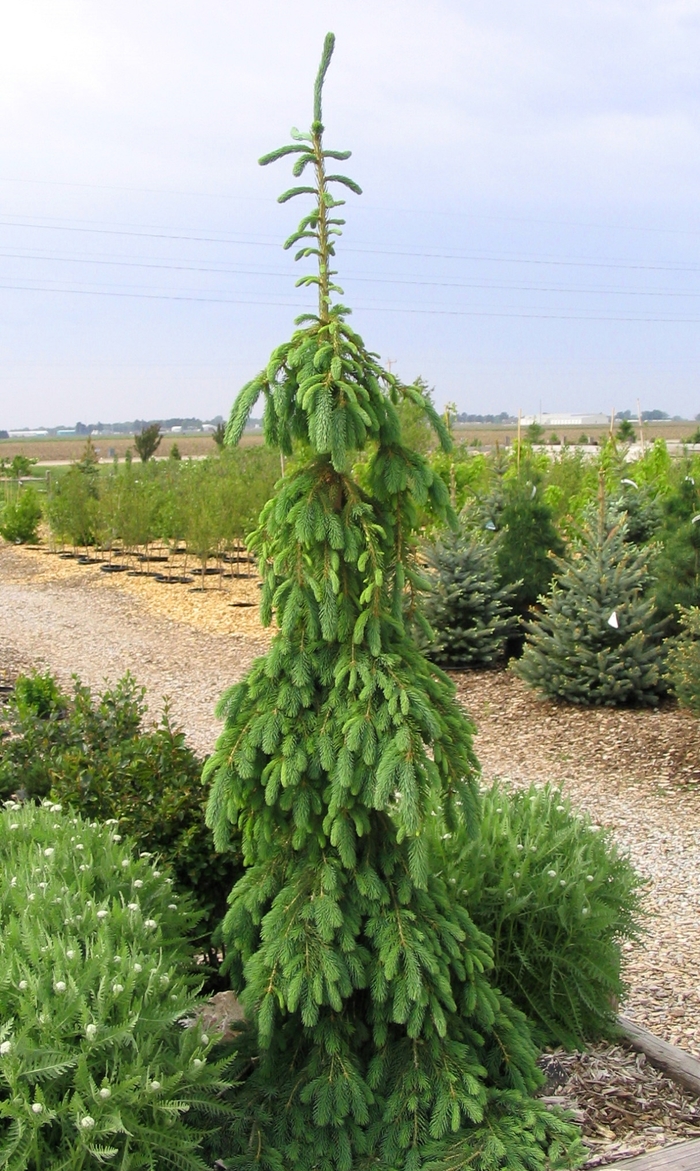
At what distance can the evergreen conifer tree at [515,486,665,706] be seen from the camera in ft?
25.8

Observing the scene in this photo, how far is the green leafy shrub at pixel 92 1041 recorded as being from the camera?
2.05m

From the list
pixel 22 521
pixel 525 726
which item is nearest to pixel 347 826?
pixel 525 726

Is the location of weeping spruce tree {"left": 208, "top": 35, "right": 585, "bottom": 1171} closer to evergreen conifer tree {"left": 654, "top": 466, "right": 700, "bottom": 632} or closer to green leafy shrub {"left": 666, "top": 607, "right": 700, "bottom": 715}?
green leafy shrub {"left": 666, "top": 607, "right": 700, "bottom": 715}

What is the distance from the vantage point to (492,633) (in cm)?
939

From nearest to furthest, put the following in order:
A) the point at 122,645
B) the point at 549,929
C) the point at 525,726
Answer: the point at 549,929, the point at 525,726, the point at 122,645

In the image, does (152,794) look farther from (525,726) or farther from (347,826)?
(525,726)

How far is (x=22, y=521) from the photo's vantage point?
20.8 metres

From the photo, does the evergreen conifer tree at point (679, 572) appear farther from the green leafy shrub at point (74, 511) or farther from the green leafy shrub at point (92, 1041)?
the green leafy shrub at point (74, 511)

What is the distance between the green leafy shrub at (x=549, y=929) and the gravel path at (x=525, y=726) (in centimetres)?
59

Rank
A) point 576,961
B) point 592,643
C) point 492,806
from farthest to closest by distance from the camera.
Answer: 1. point 592,643
2. point 492,806
3. point 576,961

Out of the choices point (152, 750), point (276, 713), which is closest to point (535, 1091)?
point (276, 713)

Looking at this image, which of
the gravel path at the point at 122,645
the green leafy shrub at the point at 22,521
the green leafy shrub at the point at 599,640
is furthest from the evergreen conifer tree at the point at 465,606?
the green leafy shrub at the point at 22,521

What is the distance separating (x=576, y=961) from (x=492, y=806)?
0.61m

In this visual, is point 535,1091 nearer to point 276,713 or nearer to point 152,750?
point 276,713
